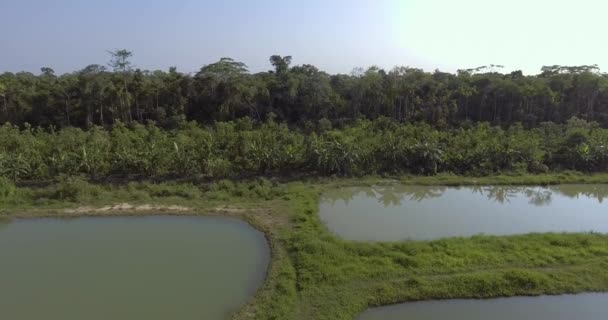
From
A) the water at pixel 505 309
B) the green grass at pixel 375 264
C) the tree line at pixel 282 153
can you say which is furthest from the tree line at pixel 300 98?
the water at pixel 505 309

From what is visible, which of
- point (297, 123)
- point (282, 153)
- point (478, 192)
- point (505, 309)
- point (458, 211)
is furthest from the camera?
point (297, 123)

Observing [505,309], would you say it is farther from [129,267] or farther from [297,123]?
[297,123]

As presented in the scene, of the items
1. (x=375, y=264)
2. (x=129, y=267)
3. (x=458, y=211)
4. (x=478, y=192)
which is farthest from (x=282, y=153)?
(x=129, y=267)

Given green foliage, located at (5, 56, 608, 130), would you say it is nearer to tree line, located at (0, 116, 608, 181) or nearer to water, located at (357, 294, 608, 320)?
tree line, located at (0, 116, 608, 181)

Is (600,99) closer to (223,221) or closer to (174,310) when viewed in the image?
(223,221)

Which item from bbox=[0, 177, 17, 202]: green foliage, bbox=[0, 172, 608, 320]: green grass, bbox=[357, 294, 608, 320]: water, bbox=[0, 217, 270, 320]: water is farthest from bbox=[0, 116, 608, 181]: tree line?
bbox=[357, 294, 608, 320]: water

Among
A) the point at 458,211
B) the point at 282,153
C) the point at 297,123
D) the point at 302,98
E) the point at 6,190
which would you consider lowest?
the point at 458,211

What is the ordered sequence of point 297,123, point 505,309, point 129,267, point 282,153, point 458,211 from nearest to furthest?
point 505,309 → point 129,267 → point 458,211 → point 282,153 → point 297,123

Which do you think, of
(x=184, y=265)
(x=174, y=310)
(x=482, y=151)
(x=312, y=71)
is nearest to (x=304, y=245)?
(x=184, y=265)

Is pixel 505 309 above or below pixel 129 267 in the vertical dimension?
below
